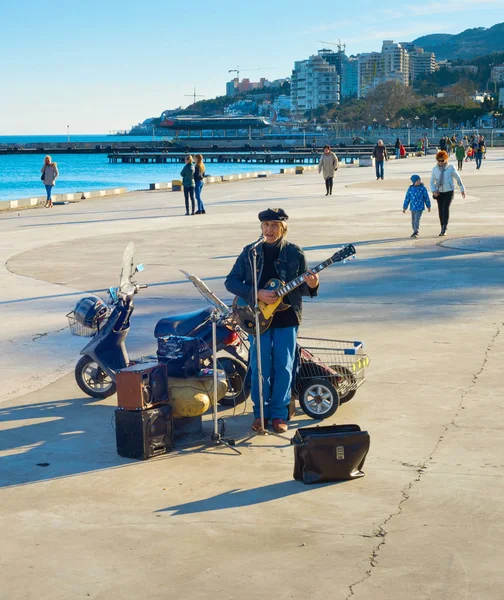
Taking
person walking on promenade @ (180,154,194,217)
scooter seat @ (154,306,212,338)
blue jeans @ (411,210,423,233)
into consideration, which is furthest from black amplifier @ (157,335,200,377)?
person walking on promenade @ (180,154,194,217)

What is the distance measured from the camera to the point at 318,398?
26.3 feet

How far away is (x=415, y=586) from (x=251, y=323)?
120 inches

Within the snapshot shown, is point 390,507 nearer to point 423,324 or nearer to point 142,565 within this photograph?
point 142,565

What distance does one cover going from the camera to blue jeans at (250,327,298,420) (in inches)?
303

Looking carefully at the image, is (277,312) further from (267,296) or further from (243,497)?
(243,497)

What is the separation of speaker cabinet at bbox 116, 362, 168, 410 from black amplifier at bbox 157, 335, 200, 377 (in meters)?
0.46

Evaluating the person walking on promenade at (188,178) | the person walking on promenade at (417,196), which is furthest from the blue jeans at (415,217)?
the person walking on promenade at (188,178)

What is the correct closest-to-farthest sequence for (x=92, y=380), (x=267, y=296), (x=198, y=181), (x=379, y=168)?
(x=267, y=296), (x=92, y=380), (x=198, y=181), (x=379, y=168)

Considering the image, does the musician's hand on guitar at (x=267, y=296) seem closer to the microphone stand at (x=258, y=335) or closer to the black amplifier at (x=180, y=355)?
the microphone stand at (x=258, y=335)

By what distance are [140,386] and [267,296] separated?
4.06 ft

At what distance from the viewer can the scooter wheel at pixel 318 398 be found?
314 inches

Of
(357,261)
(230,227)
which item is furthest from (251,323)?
(230,227)

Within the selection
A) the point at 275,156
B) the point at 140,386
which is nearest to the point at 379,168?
the point at 140,386

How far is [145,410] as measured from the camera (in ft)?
23.0
